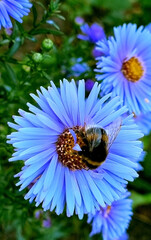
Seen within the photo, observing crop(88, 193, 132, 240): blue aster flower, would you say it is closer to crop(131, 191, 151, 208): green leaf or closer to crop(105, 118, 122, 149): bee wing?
crop(105, 118, 122, 149): bee wing

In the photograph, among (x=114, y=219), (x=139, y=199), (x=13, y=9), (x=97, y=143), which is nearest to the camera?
(x=97, y=143)

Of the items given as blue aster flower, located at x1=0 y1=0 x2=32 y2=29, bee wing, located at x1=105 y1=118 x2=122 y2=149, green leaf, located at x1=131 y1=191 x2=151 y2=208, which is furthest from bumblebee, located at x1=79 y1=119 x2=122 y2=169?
green leaf, located at x1=131 y1=191 x2=151 y2=208

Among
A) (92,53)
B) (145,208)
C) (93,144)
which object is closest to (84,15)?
(92,53)

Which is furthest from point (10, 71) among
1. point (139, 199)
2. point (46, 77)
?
point (139, 199)

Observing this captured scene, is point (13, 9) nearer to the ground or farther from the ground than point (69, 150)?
farther from the ground

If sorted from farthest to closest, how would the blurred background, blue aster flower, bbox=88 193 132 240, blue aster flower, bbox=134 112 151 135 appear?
1. blue aster flower, bbox=134 112 151 135
2. blue aster flower, bbox=88 193 132 240
3. the blurred background

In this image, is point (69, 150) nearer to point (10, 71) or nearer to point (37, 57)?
point (37, 57)

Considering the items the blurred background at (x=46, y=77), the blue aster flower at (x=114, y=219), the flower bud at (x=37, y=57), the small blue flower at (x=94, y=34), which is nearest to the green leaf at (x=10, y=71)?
the blurred background at (x=46, y=77)
